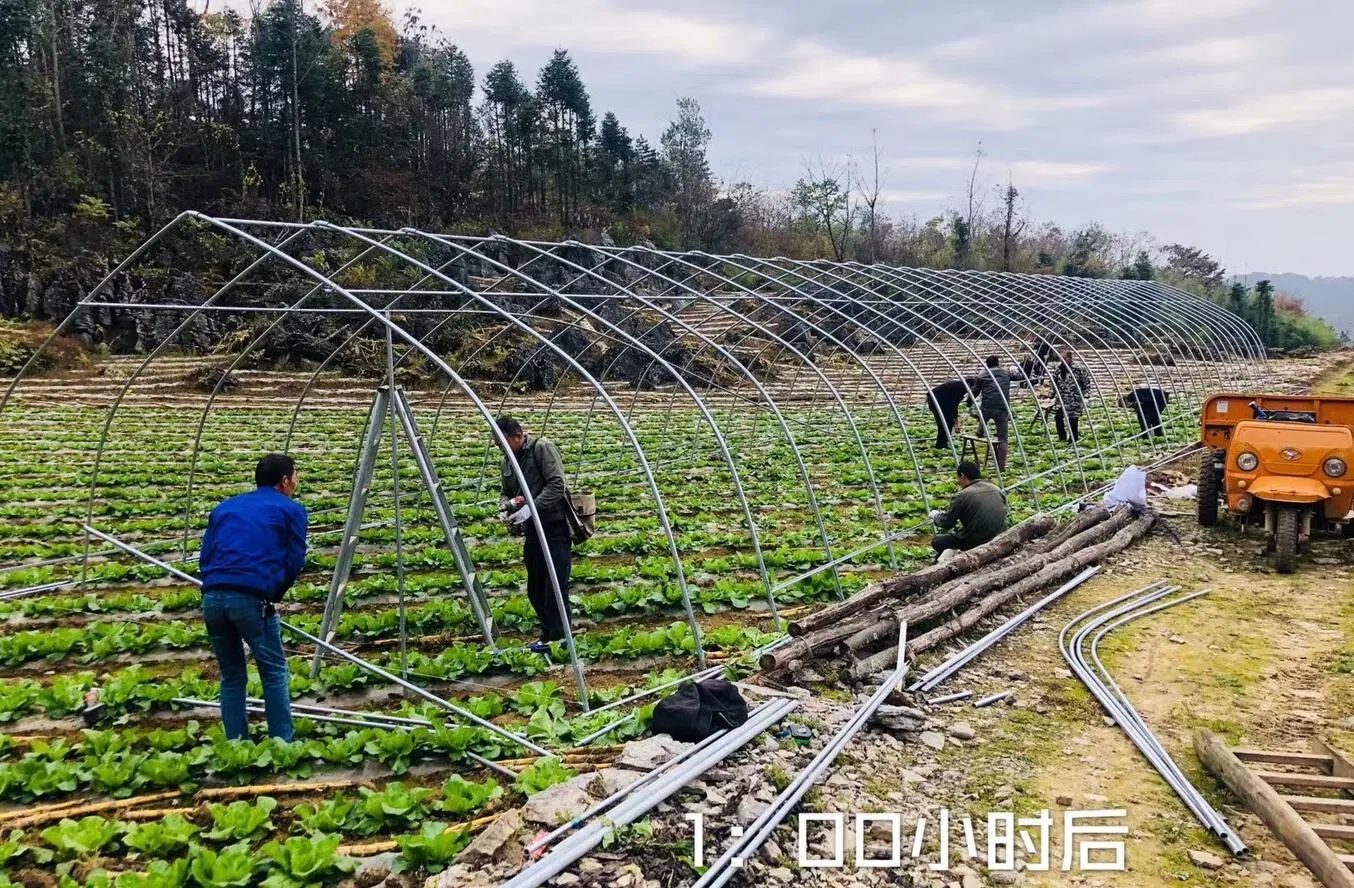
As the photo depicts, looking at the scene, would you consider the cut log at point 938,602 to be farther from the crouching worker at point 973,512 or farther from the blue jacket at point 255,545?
the blue jacket at point 255,545

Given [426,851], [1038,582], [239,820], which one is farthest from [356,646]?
[1038,582]

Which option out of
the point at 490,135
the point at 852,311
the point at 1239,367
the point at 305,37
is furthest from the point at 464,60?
the point at 1239,367

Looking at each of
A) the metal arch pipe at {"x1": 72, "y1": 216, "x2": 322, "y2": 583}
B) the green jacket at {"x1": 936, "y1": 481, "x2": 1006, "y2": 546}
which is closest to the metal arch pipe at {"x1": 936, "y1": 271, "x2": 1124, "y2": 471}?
the green jacket at {"x1": 936, "y1": 481, "x2": 1006, "y2": 546}

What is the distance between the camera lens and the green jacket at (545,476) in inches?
326

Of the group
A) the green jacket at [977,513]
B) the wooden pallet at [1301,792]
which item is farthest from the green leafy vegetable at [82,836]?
the green jacket at [977,513]

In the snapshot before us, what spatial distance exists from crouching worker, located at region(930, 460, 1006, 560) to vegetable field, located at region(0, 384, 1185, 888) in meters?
0.88

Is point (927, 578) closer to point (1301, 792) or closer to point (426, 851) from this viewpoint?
point (1301, 792)

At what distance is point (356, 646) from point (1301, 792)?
8153 mm

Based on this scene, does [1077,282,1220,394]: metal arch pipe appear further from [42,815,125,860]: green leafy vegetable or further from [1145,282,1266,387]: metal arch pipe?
[42,815,125,860]: green leafy vegetable

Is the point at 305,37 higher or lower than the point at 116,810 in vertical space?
higher

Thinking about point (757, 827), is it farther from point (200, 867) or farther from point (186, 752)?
point (186, 752)

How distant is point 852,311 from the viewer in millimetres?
35594

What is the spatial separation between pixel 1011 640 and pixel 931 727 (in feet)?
8.06

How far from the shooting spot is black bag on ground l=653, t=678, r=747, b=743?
19.6ft
